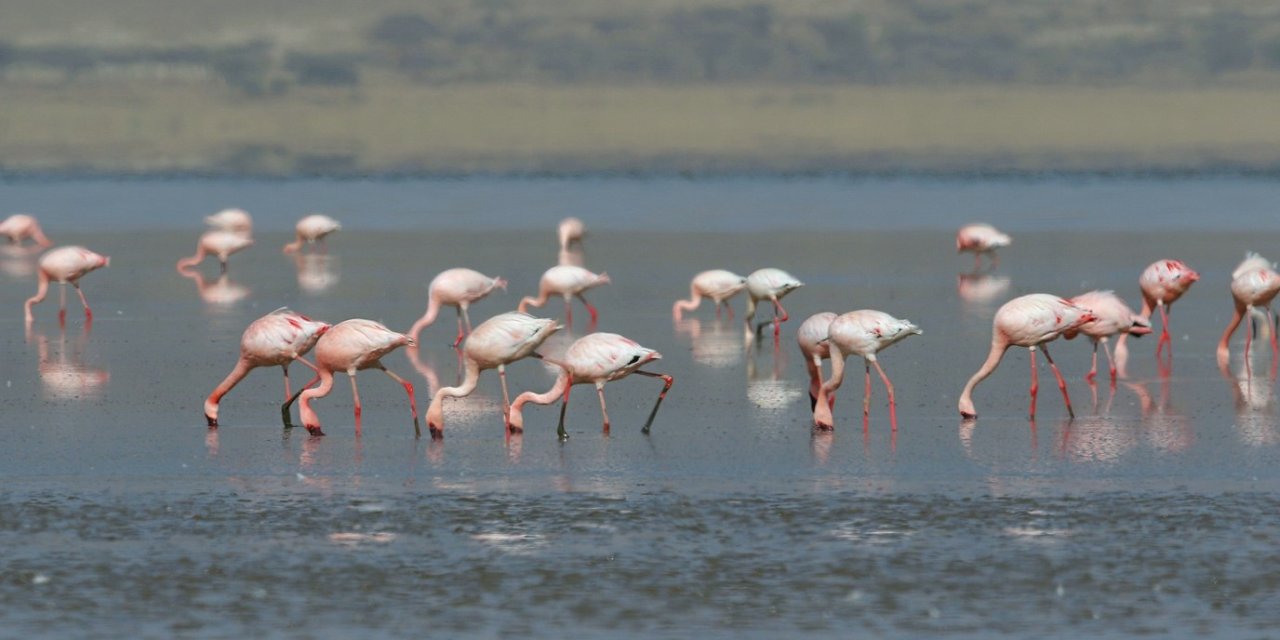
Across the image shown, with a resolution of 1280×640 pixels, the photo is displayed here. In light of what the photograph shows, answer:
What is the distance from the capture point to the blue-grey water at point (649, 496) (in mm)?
8547

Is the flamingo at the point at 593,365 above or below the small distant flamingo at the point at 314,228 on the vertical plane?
below

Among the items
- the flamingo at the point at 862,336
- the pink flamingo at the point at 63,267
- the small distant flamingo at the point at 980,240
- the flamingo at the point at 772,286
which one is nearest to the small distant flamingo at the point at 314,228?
the small distant flamingo at the point at 980,240

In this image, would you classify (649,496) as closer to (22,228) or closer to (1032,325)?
(1032,325)

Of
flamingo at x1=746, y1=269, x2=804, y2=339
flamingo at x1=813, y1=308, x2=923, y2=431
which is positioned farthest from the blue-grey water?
flamingo at x1=746, y1=269, x2=804, y2=339

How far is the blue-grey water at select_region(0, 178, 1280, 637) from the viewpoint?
28.0 feet

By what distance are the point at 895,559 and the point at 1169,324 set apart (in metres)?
11.5

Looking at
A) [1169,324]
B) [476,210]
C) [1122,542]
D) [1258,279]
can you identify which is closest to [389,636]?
[1122,542]

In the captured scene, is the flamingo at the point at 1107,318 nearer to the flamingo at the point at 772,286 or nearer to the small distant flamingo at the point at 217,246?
the flamingo at the point at 772,286

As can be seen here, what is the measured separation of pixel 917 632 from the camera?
8.12 metres

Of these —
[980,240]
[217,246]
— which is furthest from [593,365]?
[980,240]

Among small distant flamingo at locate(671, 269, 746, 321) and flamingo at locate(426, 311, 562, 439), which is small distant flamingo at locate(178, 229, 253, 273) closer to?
small distant flamingo at locate(671, 269, 746, 321)

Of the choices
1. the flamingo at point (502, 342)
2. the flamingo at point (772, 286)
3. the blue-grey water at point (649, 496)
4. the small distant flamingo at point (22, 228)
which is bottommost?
the blue-grey water at point (649, 496)

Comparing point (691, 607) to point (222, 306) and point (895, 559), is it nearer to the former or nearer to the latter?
point (895, 559)

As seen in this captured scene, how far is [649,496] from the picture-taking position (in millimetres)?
10984
